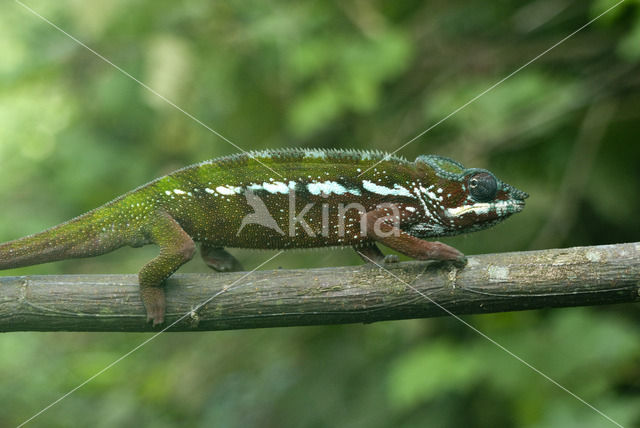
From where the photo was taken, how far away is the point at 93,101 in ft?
16.0

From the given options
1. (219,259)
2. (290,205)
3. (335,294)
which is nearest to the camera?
A: (335,294)

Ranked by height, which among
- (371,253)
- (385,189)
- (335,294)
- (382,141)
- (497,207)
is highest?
(382,141)

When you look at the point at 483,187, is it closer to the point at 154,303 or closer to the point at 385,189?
the point at 385,189

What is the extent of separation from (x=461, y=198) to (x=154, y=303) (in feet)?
3.69

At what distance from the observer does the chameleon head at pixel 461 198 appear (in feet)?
7.68

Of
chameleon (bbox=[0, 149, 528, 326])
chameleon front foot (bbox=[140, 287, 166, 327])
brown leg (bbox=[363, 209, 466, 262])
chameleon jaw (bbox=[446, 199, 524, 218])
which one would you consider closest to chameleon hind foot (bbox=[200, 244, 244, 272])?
chameleon (bbox=[0, 149, 528, 326])

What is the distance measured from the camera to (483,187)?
2.33 meters

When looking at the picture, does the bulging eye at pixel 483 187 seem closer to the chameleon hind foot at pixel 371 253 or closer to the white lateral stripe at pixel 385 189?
Result: the white lateral stripe at pixel 385 189

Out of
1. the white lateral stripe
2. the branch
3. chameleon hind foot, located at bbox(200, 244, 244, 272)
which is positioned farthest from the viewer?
chameleon hind foot, located at bbox(200, 244, 244, 272)

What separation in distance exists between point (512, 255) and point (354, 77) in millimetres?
1792

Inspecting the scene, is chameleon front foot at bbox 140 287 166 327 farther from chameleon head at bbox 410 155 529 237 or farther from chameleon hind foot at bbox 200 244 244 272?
chameleon head at bbox 410 155 529 237

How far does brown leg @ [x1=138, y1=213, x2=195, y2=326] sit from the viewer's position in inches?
87.0

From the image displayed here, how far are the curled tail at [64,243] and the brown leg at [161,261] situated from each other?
0.16m

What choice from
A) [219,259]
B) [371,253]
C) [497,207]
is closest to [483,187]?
[497,207]
